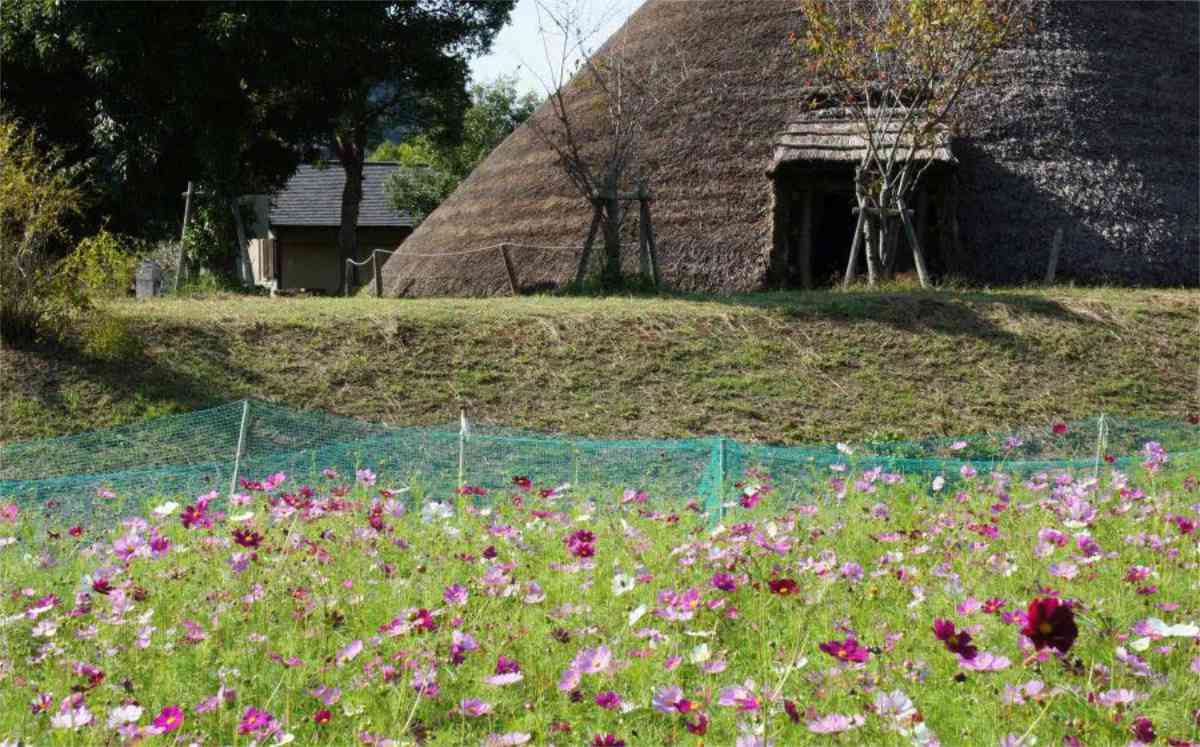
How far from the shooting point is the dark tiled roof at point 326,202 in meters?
37.6

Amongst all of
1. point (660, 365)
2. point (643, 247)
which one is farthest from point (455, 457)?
point (643, 247)

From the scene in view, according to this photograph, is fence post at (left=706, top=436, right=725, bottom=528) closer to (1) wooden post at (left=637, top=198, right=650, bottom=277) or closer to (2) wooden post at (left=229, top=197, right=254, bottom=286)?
(1) wooden post at (left=637, top=198, right=650, bottom=277)

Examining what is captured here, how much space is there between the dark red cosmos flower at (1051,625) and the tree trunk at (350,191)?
82.0ft

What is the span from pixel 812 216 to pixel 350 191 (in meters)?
13.9

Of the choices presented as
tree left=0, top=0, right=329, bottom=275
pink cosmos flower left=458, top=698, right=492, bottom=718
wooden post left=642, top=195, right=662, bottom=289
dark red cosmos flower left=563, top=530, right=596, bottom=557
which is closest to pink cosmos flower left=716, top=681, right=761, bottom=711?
pink cosmos flower left=458, top=698, right=492, bottom=718

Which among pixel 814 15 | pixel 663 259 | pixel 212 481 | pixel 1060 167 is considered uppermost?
pixel 814 15

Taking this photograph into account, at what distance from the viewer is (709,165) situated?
55.5 feet

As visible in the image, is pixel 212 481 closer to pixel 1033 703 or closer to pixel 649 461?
pixel 649 461

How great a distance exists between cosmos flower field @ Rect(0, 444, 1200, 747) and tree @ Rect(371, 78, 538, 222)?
31.0m

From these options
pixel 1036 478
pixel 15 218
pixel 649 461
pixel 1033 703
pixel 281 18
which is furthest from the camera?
pixel 281 18

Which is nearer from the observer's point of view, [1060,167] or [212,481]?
[212,481]

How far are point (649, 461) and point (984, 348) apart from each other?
5.01 meters

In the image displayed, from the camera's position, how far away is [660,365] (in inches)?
452

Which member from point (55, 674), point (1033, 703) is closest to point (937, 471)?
point (1033, 703)
